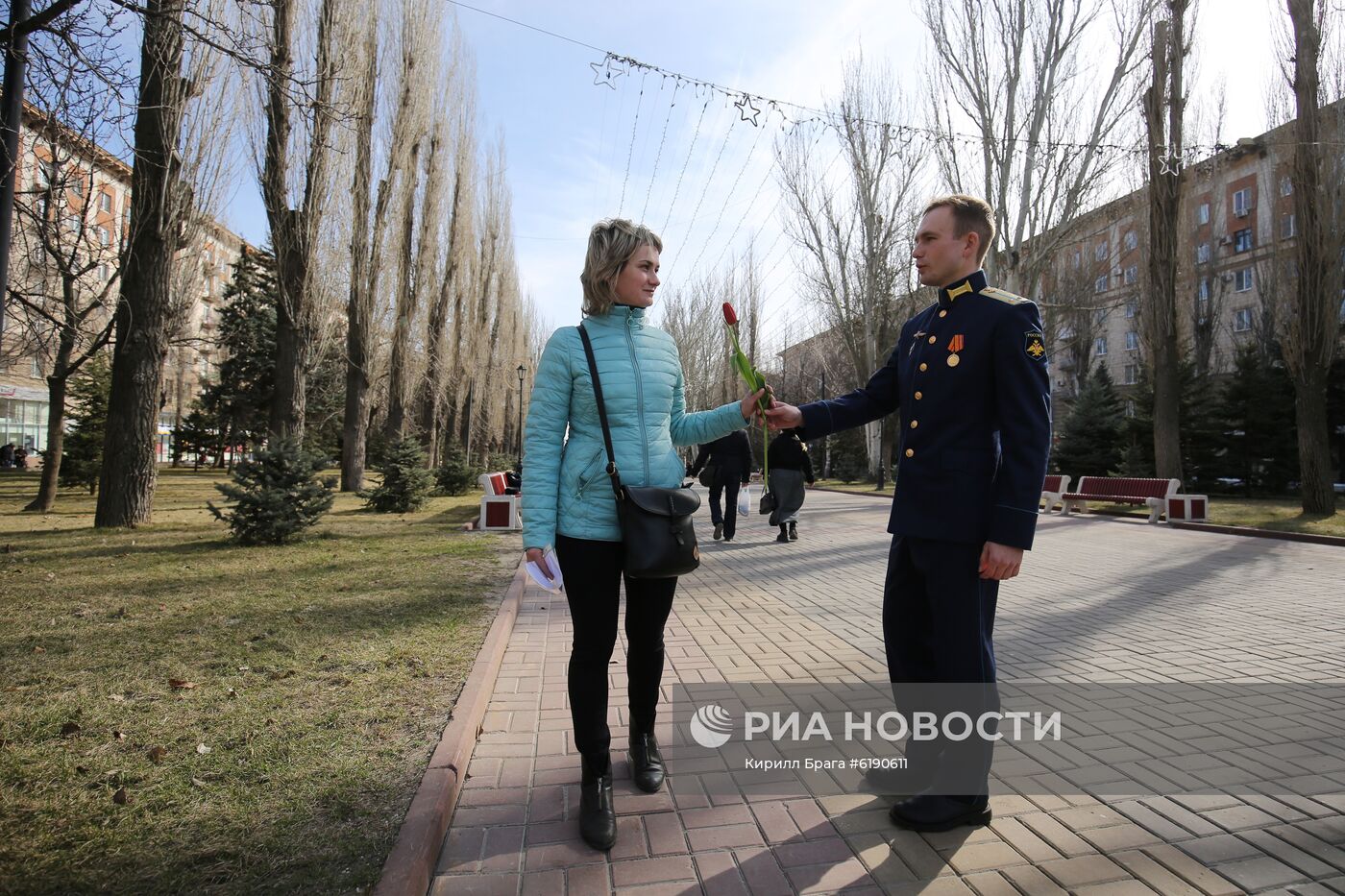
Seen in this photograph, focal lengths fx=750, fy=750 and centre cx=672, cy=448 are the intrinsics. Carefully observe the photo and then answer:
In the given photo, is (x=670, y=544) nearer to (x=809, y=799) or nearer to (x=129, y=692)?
(x=809, y=799)

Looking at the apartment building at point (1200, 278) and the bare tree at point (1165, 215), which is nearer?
the bare tree at point (1165, 215)

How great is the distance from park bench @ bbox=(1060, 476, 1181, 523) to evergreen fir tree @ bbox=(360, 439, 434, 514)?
13.3 m

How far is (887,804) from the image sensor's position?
2.75 m

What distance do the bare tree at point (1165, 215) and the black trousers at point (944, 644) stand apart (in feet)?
55.4

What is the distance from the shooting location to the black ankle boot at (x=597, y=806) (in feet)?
8.03

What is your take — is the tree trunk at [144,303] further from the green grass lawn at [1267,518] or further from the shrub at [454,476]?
the green grass lawn at [1267,518]

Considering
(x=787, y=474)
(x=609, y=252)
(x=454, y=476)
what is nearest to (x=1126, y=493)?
A: (x=787, y=474)

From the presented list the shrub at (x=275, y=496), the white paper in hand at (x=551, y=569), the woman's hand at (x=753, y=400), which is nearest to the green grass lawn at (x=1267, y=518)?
the woman's hand at (x=753, y=400)

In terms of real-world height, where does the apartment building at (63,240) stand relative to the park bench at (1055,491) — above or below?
above

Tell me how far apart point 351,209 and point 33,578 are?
502 inches

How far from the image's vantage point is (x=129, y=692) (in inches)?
146

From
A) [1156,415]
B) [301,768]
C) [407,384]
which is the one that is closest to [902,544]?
[301,768]

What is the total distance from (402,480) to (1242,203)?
47.6 metres

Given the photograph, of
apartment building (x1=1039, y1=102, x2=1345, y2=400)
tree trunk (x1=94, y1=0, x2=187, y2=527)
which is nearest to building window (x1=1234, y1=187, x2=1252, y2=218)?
apartment building (x1=1039, y1=102, x2=1345, y2=400)
